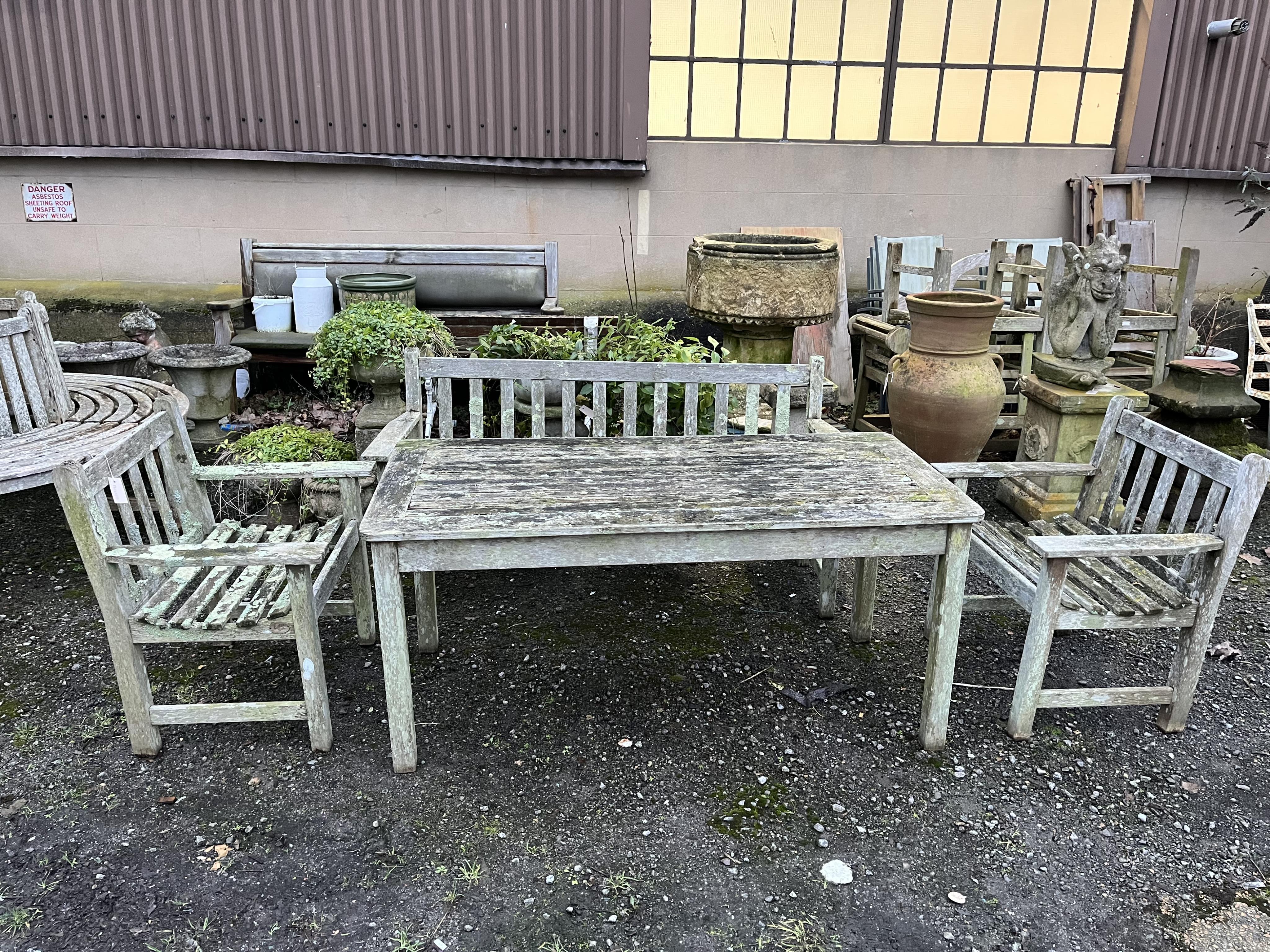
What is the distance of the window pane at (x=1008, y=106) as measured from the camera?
7199mm

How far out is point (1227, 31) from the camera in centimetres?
673

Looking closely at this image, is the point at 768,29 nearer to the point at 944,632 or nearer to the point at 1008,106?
the point at 1008,106

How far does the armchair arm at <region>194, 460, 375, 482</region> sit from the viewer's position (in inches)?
115

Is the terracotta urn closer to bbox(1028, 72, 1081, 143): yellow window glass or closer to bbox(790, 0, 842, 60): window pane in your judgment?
bbox(790, 0, 842, 60): window pane

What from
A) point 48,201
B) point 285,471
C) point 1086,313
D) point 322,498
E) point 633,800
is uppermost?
point 48,201

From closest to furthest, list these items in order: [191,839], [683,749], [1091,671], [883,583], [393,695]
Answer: [191,839] < [393,695] < [683,749] < [1091,671] < [883,583]

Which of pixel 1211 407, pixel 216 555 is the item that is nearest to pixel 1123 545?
pixel 216 555

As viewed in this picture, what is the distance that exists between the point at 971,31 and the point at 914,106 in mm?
740

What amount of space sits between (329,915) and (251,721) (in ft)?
2.39

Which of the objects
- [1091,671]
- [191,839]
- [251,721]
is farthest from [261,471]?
[1091,671]

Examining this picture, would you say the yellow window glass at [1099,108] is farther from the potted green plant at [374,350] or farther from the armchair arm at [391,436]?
the armchair arm at [391,436]

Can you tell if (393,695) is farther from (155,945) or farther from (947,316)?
(947,316)

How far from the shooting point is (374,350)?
4176 mm

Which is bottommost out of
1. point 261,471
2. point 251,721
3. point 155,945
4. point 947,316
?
point 155,945
